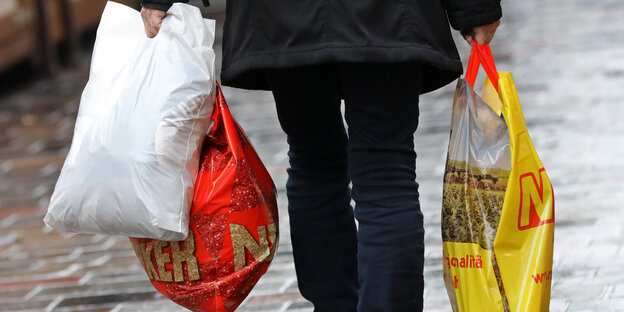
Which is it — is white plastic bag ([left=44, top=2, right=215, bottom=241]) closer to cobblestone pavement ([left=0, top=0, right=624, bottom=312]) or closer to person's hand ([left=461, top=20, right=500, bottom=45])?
person's hand ([left=461, top=20, right=500, bottom=45])

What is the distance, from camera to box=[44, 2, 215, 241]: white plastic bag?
2.46m

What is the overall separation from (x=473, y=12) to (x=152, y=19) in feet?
2.48

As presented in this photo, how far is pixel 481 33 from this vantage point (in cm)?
233

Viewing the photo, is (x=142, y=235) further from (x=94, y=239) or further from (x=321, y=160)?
(x=94, y=239)

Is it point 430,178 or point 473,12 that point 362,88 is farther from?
point 430,178

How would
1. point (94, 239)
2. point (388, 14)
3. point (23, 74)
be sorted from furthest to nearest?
point (23, 74) < point (94, 239) < point (388, 14)

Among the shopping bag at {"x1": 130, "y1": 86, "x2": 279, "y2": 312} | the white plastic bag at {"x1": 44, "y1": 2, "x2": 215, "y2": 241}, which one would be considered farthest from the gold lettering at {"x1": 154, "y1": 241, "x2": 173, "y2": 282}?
the white plastic bag at {"x1": 44, "y1": 2, "x2": 215, "y2": 241}

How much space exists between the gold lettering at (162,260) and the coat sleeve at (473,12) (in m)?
0.87

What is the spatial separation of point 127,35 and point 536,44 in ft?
19.3

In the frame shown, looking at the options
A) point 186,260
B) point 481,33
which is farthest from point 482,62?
point 186,260

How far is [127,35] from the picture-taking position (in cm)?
269

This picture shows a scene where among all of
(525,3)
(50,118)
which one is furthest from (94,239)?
(525,3)

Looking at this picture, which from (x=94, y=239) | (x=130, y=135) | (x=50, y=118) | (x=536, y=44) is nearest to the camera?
(x=130, y=135)

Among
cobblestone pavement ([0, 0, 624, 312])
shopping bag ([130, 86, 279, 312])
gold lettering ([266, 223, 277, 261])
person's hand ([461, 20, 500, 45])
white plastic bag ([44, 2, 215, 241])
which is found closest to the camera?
person's hand ([461, 20, 500, 45])
